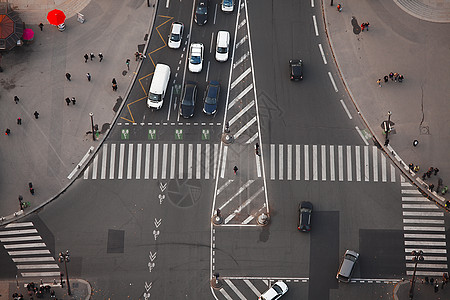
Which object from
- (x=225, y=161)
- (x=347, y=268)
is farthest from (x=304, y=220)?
(x=225, y=161)

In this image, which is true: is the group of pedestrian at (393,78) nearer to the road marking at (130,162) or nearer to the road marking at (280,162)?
the road marking at (280,162)

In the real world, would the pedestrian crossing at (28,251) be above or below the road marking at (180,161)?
below

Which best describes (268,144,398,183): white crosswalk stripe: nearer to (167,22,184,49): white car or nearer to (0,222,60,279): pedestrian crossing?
(167,22,184,49): white car

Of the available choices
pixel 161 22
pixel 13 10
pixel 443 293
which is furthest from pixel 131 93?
pixel 443 293

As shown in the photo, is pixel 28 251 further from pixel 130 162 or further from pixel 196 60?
pixel 196 60

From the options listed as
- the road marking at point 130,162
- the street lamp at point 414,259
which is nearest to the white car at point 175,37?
the road marking at point 130,162

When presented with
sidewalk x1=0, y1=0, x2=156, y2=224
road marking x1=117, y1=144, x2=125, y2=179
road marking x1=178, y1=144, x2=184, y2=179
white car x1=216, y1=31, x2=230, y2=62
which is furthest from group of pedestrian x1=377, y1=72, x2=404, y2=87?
road marking x1=117, y1=144, x2=125, y2=179
